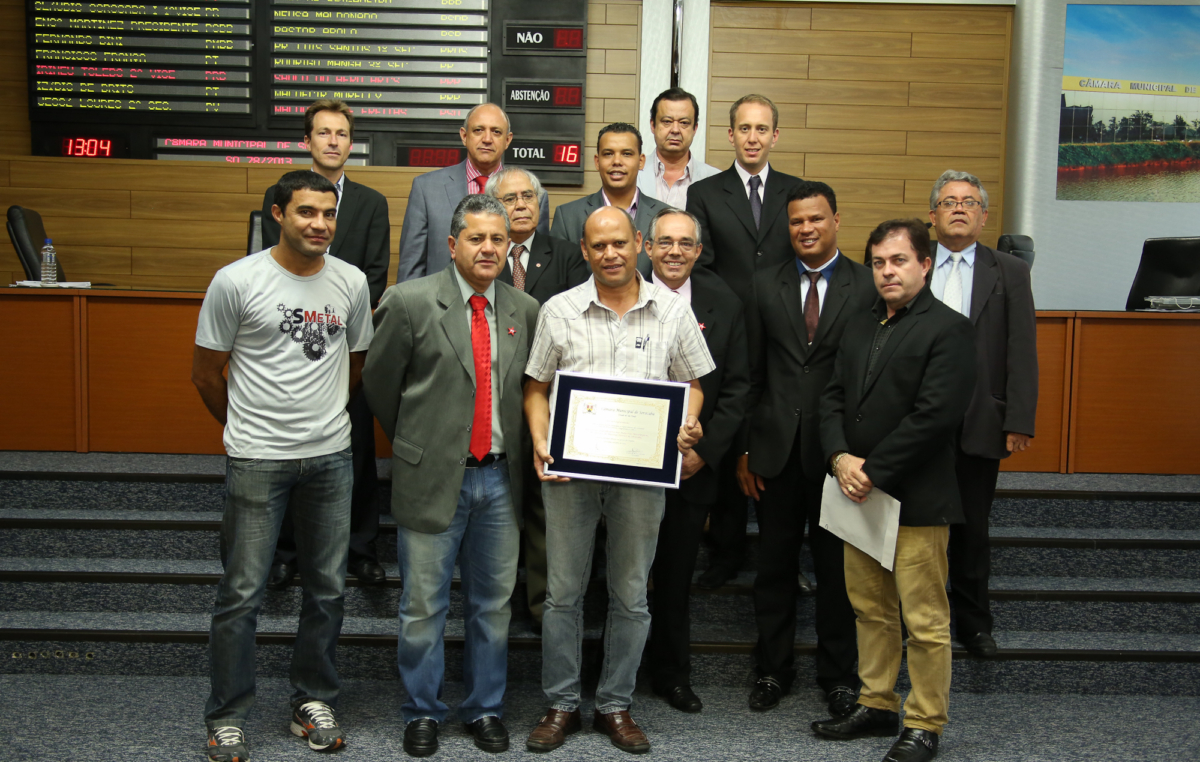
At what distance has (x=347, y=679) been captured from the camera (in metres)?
3.08

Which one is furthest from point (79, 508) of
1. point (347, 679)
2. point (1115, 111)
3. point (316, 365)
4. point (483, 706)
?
point (1115, 111)

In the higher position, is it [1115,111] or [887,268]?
[1115,111]

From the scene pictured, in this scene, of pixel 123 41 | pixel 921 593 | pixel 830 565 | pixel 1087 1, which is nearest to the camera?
pixel 921 593

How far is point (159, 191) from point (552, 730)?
4525 millimetres

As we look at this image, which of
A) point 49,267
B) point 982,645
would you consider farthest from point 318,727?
Answer: point 49,267

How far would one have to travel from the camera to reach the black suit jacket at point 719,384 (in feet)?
9.00

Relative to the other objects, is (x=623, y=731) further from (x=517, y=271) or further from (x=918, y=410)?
(x=517, y=271)

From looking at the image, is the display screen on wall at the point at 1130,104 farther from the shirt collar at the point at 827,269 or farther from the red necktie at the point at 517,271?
the red necktie at the point at 517,271

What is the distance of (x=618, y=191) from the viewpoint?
3166 millimetres

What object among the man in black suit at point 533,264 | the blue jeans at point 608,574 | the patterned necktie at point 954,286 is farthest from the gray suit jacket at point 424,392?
the patterned necktie at point 954,286

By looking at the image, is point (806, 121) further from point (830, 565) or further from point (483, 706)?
point (483, 706)

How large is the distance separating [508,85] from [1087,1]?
3847 mm

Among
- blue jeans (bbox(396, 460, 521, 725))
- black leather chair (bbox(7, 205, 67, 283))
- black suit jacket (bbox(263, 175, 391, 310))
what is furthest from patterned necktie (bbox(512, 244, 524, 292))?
black leather chair (bbox(7, 205, 67, 283))

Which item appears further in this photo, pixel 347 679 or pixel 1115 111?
pixel 1115 111
